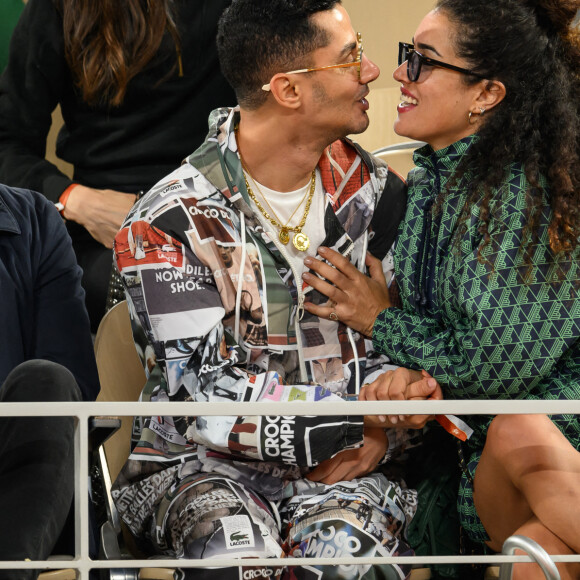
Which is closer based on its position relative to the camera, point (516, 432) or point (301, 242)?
point (516, 432)

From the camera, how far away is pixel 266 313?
72.0 inches

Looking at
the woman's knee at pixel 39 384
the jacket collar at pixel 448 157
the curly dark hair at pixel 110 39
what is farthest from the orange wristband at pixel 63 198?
the woman's knee at pixel 39 384

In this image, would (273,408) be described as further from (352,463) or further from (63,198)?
(63,198)

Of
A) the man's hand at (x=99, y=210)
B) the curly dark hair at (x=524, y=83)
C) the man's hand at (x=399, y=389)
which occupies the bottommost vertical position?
the man's hand at (x=399, y=389)

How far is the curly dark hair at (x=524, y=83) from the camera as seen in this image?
178 centimetres

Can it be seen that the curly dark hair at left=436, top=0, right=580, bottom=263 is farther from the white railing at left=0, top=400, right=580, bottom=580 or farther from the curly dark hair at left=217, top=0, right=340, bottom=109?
the white railing at left=0, top=400, right=580, bottom=580

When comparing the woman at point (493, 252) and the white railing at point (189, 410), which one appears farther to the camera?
the woman at point (493, 252)

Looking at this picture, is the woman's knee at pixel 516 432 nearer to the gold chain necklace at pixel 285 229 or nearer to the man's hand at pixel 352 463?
the man's hand at pixel 352 463

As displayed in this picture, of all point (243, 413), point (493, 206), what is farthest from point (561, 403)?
point (493, 206)

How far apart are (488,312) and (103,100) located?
4.17 ft

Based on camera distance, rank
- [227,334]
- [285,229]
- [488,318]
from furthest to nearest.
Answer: [285,229] < [227,334] < [488,318]

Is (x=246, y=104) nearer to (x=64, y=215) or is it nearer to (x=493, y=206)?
(x=493, y=206)

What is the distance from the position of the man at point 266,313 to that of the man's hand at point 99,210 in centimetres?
56

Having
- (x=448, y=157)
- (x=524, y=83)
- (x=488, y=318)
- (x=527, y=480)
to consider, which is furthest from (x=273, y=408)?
(x=524, y=83)
